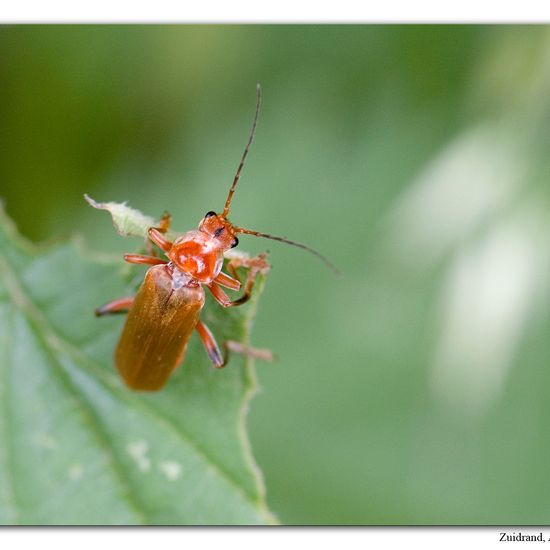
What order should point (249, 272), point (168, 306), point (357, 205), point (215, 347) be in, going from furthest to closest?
point (357, 205), point (168, 306), point (215, 347), point (249, 272)

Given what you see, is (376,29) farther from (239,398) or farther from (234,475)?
(234,475)

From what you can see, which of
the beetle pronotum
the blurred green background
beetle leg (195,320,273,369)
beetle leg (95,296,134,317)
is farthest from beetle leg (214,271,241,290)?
the blurred green background

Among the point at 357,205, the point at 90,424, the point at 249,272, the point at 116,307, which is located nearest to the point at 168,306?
the point at 116,307

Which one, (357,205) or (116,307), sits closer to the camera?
(116,307)

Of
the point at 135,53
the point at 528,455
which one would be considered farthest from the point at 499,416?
the point at 135,53

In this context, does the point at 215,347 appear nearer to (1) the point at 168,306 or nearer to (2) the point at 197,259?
(1) the point at 168,306

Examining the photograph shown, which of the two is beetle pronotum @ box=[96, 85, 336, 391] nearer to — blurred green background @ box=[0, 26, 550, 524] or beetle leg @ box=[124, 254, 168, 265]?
beetle leg @ box=[124, 254, 168, 265]
